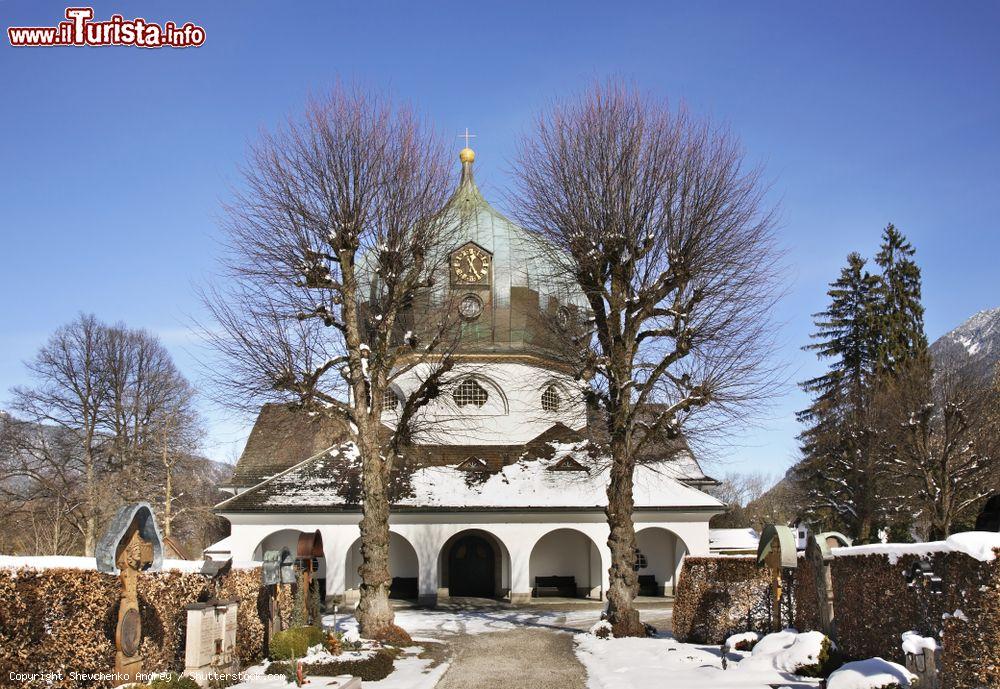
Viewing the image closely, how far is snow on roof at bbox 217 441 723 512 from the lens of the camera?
3128 centimetres

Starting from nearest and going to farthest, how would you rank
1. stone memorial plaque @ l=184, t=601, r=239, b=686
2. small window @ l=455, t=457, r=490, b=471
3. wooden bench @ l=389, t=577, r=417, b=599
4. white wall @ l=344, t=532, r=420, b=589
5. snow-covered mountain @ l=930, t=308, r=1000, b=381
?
stone memorial plaque @ l=184, t=601, r=239, b=686 → wooden bench @ l=389, t=577, r=417, b=599 → white wall @ l=344, t=532, r=420, b=589 → small window @ l=455, t=457, r=490, b=471 → snow-covered mountain @ l=930, t=308, r=1000, b=381

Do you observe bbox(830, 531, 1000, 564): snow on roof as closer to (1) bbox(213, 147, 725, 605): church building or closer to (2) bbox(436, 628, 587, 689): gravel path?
(2) bbox(436, 628, 587, 689): gravel path

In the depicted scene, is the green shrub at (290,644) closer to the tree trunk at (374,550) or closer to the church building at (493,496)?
the tree trunk at (374,550)

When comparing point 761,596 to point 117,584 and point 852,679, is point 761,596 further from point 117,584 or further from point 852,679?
point 117,584

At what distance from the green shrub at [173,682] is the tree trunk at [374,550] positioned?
7.08m

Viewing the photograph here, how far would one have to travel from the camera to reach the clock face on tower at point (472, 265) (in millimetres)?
33562

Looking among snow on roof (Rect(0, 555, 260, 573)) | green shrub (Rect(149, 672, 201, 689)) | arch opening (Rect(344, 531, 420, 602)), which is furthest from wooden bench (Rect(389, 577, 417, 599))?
green shrub (Rect(149, 672, 201, 689))

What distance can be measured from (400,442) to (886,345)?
32.7m

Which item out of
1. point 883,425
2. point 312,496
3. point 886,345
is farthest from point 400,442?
point 886,345

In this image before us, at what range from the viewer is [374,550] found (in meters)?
19.2

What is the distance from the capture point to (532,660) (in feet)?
55.3

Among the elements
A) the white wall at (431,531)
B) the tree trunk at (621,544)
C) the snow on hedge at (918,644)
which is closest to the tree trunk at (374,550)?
the tree trunk at (621,544)

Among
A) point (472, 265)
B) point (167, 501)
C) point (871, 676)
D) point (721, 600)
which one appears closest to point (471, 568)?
point (472, 265)

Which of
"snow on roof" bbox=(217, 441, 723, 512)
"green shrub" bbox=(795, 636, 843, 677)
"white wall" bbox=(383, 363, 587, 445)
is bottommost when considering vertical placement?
"green shrub" bbox=(795, 636, 843, 677)
